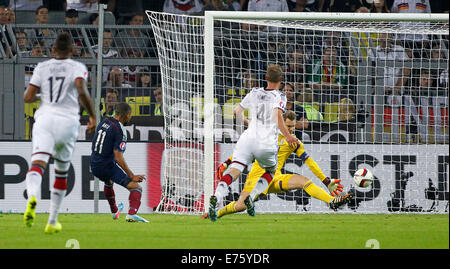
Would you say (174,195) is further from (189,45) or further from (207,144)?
(189,45)

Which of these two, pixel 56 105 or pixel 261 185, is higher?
pixel 56 105

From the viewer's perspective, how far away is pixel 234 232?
871cm

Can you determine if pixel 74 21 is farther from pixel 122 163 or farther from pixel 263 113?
pixel 263 113

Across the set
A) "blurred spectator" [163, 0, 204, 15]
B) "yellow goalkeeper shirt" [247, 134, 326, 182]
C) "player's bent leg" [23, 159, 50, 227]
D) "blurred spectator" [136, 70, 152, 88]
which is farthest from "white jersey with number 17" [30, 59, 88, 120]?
"blurred spectator" [163, 0, 204, 15]

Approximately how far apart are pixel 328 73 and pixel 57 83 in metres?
6.86

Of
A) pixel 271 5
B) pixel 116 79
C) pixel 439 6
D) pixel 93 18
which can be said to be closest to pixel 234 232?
pixel 116 79

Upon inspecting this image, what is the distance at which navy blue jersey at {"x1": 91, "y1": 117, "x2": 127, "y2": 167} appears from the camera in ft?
33.4

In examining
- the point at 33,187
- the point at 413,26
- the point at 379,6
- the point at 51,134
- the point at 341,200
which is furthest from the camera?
the point at 379,6

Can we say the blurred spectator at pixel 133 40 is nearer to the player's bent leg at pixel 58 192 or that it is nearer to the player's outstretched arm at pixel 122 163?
the player's outstretched arm at pixel 122 163

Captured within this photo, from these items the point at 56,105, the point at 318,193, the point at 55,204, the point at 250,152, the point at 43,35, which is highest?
the point at 43,35

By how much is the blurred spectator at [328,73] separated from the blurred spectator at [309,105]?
0.20 m

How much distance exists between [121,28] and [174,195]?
2863 mm

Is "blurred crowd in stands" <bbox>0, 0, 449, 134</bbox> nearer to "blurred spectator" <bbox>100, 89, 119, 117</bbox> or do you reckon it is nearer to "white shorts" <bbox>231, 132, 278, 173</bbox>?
"blurred spectator" <bbox>100, 89, 119, 117</bbox>

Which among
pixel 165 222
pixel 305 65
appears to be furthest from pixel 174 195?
pixel 305 65
